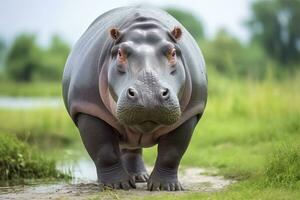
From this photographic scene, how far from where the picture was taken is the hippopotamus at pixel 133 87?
5.37 metres

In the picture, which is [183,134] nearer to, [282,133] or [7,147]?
[7,147]

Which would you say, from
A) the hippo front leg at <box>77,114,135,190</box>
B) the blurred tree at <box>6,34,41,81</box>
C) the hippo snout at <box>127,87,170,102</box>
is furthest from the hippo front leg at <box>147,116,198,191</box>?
the blurred tree at <box>6,34,41,81</box>

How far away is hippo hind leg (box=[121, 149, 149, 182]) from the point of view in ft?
23.9

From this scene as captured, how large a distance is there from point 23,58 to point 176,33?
41913 millimetres

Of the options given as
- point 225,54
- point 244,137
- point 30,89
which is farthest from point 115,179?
point 225,54

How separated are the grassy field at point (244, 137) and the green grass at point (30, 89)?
14890 millimetres

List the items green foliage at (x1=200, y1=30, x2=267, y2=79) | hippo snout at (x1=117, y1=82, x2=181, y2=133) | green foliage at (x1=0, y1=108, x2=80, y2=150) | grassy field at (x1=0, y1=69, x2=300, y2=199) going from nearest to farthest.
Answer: hippo snout at (x1=117, y1=82, x2=181, y2=133)
grassy field at (x1=0, y1=69, x2=300, y2=199)
green foliage at (x1=0, y1=108, x2=80, y2=150)
green foliage at (x1=200, y1=30, x2=267, y2=79)

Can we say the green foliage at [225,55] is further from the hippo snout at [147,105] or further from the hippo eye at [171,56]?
the hippo snout at [147,105]

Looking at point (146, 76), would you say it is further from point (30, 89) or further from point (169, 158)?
point (30, 89)

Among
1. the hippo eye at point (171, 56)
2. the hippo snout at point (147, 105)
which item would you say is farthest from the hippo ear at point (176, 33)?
the hippo snout at point (147, 105)

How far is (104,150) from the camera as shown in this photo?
6.09m

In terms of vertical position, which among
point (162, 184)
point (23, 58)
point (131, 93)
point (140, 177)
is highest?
point (23, 58)

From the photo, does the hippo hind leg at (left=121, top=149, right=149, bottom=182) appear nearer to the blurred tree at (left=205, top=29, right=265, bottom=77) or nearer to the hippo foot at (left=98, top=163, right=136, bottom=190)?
the hippo foot at (left=98, top=163, right=136, bottom=190)

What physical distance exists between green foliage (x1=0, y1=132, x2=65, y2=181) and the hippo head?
6.45 feet
